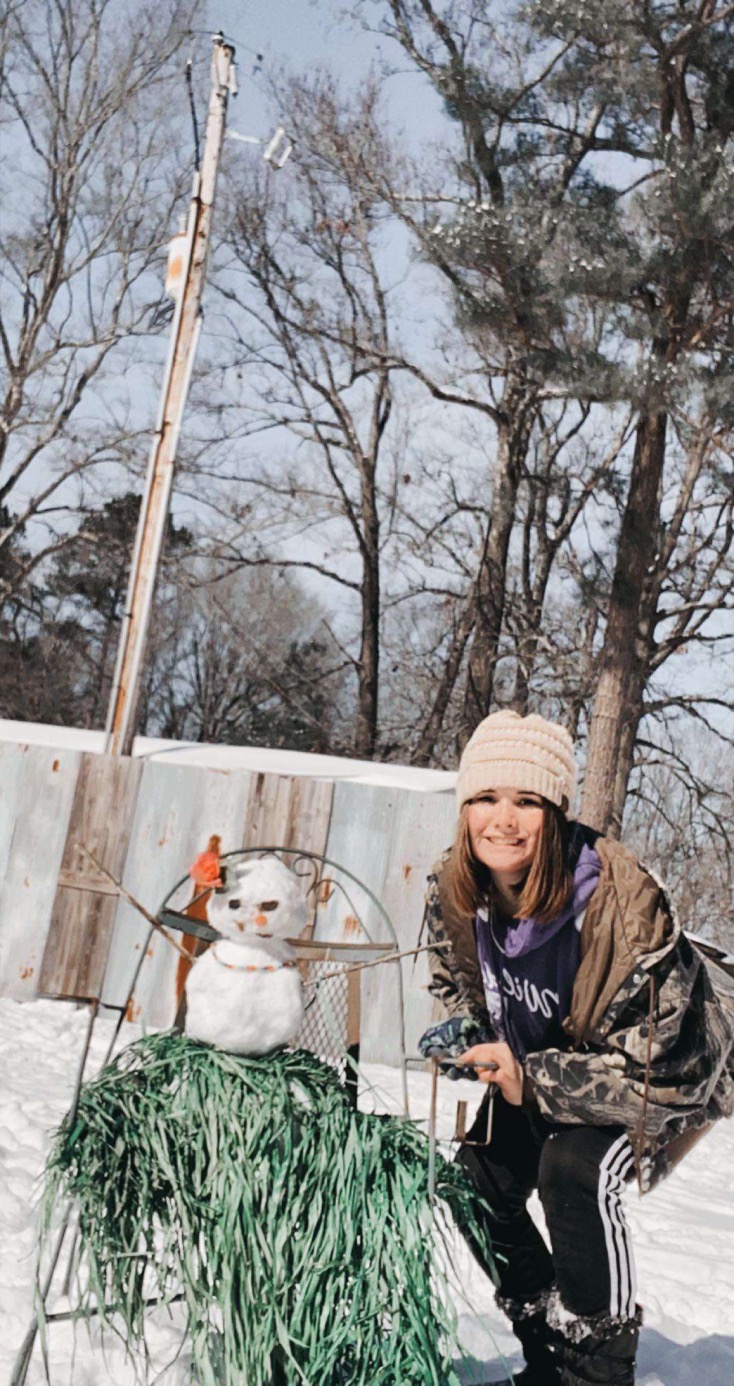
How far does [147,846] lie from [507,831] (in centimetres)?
349

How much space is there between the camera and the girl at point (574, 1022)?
1.82m

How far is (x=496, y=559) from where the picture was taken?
12.7 meters

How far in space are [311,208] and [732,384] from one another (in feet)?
23.5

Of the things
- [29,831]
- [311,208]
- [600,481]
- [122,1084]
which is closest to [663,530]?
[600,481]

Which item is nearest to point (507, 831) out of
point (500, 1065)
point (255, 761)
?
point (500, 1065)

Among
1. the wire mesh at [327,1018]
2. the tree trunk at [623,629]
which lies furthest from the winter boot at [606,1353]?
the tree trunk at [623,629]

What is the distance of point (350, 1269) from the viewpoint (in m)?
1.64

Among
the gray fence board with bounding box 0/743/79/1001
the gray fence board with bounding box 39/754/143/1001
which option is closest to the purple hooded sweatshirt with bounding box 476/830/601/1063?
the gray fence board with bounding box 39/754/143/1001

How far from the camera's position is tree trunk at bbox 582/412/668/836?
9961 millimetres

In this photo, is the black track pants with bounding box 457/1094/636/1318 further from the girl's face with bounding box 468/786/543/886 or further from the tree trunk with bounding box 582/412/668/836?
the tree trunk with bounding box 582/412/668/836

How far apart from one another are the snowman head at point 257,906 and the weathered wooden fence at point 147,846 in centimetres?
316

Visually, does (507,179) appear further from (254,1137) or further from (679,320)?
(254,1137)

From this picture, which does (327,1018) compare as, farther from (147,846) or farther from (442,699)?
(442,699)

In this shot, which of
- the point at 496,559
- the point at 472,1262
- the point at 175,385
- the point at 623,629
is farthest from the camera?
the point at 496,559
